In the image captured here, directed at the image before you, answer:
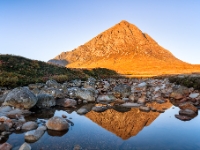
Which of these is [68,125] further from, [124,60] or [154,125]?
[124,60]

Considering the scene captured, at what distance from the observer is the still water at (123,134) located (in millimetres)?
6523

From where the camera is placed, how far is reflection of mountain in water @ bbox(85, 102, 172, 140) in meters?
8.15

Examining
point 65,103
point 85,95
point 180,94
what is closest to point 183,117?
point 180,94

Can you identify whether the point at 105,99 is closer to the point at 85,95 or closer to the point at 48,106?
the point at 85,95

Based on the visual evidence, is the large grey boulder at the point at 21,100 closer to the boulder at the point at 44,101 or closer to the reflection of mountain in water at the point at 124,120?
the boulder at the point at 44,101

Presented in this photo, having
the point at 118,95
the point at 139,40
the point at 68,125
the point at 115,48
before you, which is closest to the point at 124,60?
the point at 115,48

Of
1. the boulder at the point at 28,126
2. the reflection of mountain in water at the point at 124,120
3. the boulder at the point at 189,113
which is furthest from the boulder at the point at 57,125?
the boulder at the point at 189,113

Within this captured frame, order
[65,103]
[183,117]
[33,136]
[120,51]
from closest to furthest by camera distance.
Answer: [33,136], [183,117], [65,103], [120,51]

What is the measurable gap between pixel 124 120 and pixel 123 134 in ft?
6.41

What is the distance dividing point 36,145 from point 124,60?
446 ft

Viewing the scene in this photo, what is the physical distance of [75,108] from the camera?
474 inches

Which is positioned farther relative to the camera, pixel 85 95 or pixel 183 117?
pixel 85 95

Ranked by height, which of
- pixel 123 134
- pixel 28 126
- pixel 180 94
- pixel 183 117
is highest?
pixel 180 94

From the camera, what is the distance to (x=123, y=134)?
7.77 meters
